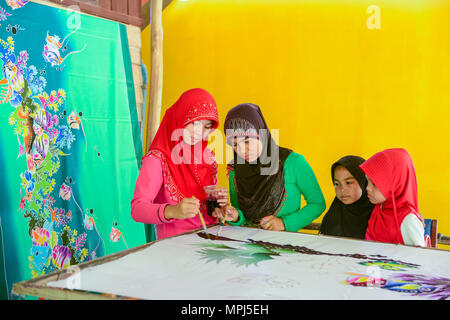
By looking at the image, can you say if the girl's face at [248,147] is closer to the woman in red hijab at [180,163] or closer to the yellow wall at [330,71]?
the woman in red hijab at [180,163]

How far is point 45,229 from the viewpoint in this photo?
2330 mm

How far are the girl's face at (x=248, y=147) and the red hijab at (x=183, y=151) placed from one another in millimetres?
127

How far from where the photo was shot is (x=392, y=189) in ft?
5.86

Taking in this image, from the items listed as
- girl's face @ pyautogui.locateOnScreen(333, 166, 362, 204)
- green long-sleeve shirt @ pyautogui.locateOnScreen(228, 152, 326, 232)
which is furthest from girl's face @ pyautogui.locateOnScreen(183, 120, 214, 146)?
girl's face @ pyautogui.locateOnScreen(333, 166, 362, 204)

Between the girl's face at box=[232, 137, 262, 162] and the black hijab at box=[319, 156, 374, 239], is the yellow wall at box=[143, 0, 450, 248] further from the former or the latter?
the girl's face at box=[232, 137, 262, 162]

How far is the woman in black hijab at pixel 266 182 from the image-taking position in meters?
1.85

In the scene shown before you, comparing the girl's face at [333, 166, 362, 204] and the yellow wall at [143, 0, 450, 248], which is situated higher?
the yellow wall at [143, 0, 450, 248]

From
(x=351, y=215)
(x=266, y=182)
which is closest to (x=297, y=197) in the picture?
(x=266, y=182)

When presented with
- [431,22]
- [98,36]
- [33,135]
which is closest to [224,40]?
[98,36]

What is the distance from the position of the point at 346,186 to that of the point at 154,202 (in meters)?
0.99

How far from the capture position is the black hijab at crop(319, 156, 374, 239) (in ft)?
7.05

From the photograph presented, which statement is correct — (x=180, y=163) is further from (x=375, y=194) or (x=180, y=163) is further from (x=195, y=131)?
(x=375, y=194)
